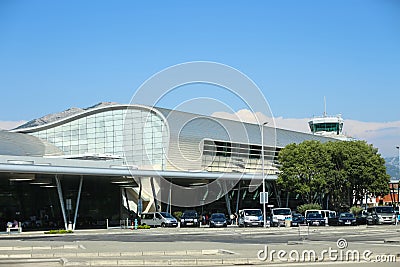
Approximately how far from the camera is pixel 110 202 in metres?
77.7

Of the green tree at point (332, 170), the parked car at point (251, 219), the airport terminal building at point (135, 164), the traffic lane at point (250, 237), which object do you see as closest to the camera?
the traffic lane at point (250, 237)

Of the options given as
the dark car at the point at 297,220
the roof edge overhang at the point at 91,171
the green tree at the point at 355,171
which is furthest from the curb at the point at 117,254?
the green tree at the point at 355,171

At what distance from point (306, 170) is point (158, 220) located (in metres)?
21.5

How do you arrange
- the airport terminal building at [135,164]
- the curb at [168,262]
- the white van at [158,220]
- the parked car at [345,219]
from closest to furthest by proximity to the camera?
the curb at [168,262]
the parked car at [345,219]
the white van at [158,220]
the airport terminal building at [135,164]

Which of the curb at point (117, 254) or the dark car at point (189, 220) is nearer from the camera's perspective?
the curb at point (117, 254)

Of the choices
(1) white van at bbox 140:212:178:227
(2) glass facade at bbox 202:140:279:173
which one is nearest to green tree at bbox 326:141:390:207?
(2) glass facade at bbox 202:140:279:173

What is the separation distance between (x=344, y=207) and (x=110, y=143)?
1316 inches

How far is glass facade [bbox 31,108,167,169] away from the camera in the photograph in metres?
79.9

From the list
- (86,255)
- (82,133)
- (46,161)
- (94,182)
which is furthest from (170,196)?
(86,255)

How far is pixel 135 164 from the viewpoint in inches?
3199

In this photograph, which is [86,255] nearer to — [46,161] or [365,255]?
[365,255]

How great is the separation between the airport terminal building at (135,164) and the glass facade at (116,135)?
0.14m

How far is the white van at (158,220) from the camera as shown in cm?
5925

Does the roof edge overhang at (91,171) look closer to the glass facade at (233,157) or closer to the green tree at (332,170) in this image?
the green tree at (332,170)
